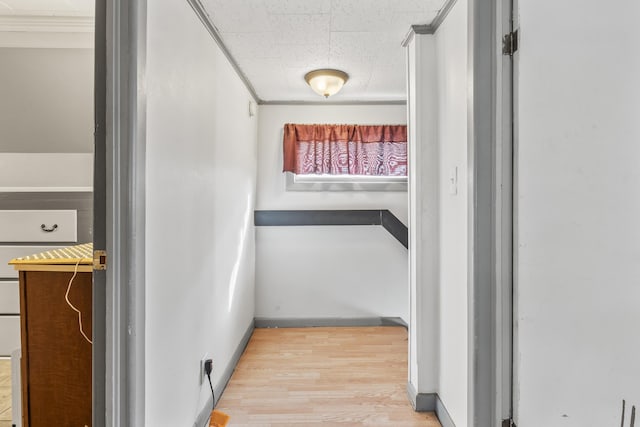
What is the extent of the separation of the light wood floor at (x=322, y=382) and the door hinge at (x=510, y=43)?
183cm

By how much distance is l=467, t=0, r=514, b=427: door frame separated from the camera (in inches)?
47.3

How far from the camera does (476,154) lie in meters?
1.27

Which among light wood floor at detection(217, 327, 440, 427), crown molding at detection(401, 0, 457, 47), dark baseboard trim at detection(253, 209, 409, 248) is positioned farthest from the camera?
dark baseboard trim at detection(253, 209, 409, 248)

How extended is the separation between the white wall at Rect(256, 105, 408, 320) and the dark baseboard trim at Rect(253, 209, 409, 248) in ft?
0.31

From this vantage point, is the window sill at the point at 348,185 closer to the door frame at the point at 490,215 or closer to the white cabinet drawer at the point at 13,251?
the white cabinet drawer at the point at 13,251

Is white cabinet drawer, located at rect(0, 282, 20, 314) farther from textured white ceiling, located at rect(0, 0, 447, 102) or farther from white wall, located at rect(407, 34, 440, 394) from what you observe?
white wall, located at rect(407, 34, 440, 394)

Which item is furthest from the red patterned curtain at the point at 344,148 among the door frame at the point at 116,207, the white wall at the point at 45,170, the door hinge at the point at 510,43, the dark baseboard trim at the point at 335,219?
the door frame at the point at 116,207

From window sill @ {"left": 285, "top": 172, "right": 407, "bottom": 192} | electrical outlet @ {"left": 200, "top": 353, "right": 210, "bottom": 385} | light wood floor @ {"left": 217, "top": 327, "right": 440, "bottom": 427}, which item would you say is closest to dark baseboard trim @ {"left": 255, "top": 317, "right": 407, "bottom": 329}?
light wood floor @ {"left": 217, "top": 327, "right": 440, "bottom": 427}

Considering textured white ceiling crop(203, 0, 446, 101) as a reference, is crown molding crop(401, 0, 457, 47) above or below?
below

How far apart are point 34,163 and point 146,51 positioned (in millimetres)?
1851

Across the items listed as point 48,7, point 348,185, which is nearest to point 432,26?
point 348,185

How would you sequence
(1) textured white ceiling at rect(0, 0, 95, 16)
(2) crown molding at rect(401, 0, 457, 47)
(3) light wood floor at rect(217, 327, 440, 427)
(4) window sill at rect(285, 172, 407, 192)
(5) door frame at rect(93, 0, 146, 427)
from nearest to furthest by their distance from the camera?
(5) door frame at rect(93, 0, 146, 427)
(2) crown molding at rect(401, 0, 457, 47)
(3) light wood floor at rect(217, 327, 440, 427)
(1) textured white ceiling at rect(0, 0, 95, 16)
(4) window sill at rect(285, 172, 407, 192)
